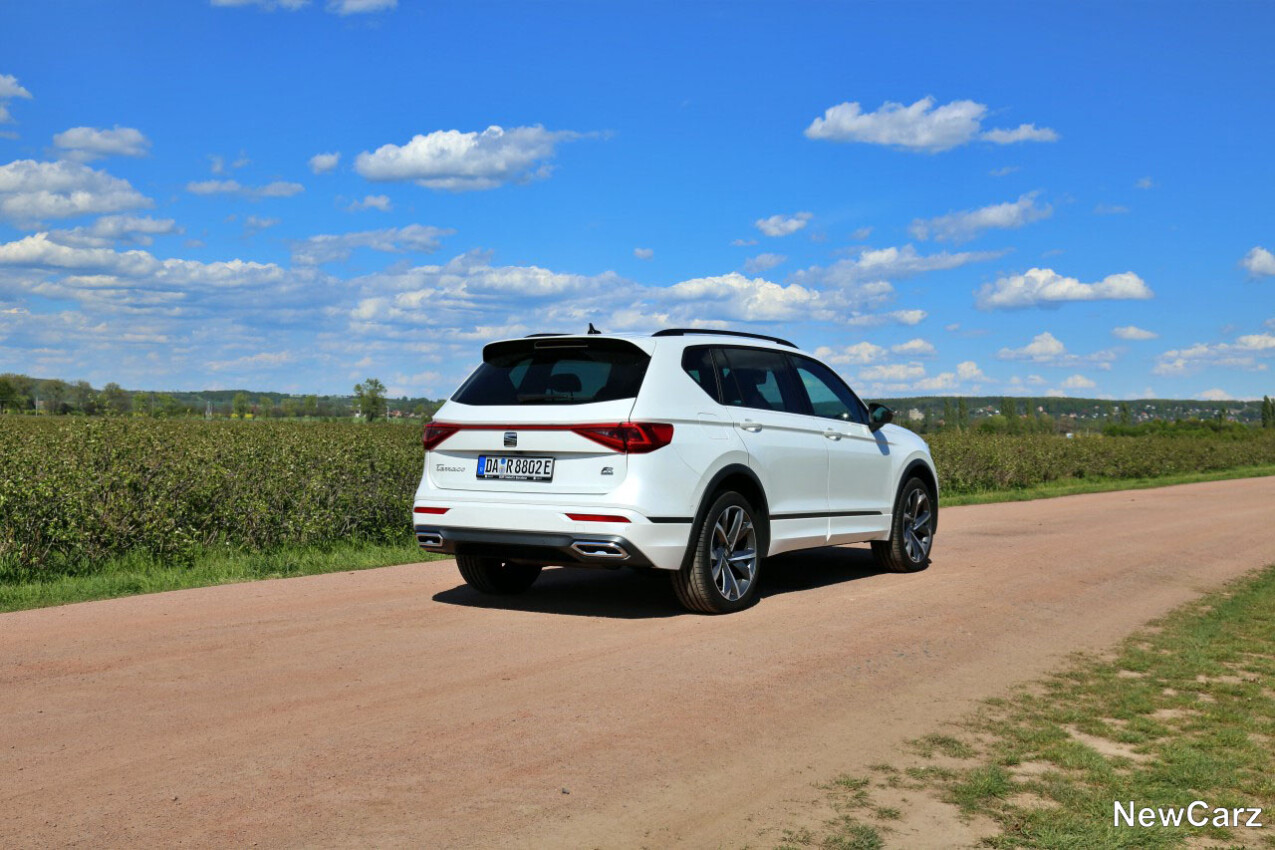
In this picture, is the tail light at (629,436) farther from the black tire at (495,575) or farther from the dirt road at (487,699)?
the black tire at (495,575)

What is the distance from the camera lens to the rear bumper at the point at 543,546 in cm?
762

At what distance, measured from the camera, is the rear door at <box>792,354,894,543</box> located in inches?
388

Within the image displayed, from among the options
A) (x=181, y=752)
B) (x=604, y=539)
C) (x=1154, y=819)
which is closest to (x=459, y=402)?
(x=604, y=539)

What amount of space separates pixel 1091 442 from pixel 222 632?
35.9m

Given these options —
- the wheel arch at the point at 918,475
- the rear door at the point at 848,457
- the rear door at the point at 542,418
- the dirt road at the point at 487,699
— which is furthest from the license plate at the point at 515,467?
the wheel arch at the point at 918,475

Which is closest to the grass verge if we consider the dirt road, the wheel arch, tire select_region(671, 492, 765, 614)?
the dirt road

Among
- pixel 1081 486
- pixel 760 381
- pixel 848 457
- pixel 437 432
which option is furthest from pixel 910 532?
Answer: pixel 1081 486

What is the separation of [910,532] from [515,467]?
15.1 feet

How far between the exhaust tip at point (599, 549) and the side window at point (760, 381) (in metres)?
1.61

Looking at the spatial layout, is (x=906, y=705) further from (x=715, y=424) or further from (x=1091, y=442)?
(x=1091, y=442)

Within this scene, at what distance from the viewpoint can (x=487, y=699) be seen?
591cm

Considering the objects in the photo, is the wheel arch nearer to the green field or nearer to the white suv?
the white suv

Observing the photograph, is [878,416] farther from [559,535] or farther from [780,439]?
[559,535]

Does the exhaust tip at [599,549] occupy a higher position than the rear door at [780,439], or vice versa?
the rear door at [780,439]
